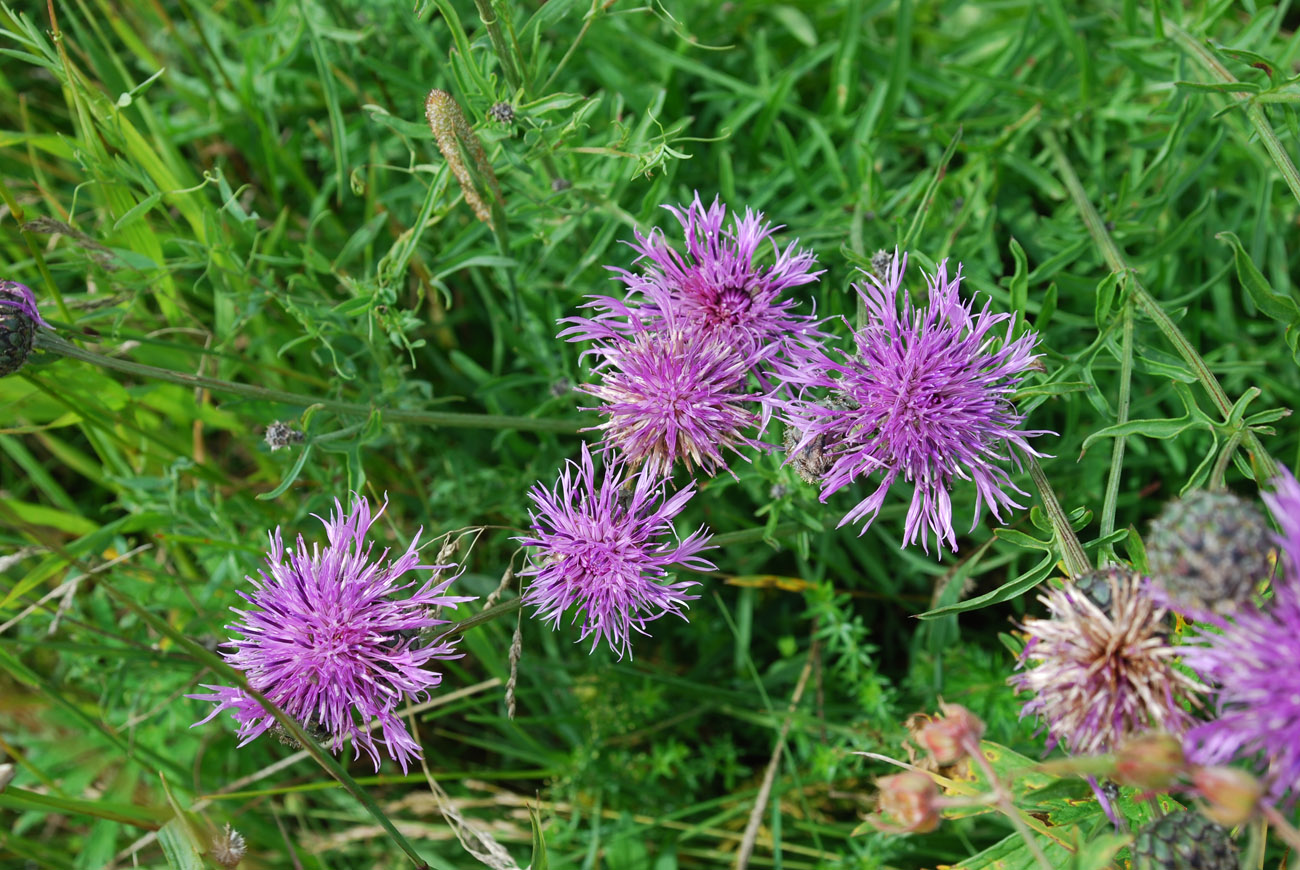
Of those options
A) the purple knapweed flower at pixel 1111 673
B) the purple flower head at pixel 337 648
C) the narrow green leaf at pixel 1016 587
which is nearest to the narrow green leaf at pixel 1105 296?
the narrow green leaf at pixel 1016 587

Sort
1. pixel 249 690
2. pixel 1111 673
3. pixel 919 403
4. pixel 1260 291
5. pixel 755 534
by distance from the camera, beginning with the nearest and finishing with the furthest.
Answer: pixel 1111 673, pixel 249 690, pixel 919 403, pixel 1260 291, pixel 755 534

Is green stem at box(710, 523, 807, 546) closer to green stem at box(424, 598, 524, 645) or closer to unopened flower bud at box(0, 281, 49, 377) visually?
green stem at box(424, 598, 524, 645)

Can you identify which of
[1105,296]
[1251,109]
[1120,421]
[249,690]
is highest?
[1251,109]

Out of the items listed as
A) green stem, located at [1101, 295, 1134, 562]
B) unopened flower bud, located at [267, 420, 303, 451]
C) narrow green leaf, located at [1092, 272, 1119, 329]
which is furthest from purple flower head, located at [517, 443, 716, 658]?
narrow green leaf, located at [1092, 272, 1119, 329]

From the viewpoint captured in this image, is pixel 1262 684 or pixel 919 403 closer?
pixel 1262 684


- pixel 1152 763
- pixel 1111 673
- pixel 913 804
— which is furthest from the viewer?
pixel 1111 673

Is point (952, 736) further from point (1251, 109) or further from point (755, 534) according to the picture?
point (1251, 109)

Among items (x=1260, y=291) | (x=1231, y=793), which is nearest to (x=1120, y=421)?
(x=1260, y=291)
